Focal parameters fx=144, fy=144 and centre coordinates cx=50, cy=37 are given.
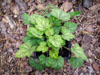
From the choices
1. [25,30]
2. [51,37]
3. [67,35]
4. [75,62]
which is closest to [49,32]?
[51,37]

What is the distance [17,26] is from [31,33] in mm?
659

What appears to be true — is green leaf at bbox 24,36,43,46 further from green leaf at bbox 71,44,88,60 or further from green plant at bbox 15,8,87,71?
green leaf at bbox 71,44,88,60

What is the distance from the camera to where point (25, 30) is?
6.48 ft

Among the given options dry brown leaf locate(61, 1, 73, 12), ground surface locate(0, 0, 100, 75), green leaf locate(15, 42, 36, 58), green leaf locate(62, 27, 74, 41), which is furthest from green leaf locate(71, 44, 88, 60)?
dry brown leaf locate(61, 1, 73, 12)

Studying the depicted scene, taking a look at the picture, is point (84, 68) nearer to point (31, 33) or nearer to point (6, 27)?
point (31, 33)

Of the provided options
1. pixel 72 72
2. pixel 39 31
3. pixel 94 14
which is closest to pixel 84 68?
pixel 72 72

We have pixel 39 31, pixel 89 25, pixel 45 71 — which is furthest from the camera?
pixel 89 25

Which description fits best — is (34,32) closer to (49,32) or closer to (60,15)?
(49,32)

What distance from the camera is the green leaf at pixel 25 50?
1.34 metres

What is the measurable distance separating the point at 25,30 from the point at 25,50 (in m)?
0.65

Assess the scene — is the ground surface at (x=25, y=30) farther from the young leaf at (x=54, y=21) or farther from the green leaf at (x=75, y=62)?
the young leaf at (x=54, y=21)

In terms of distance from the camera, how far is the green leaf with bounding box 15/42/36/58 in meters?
1.34

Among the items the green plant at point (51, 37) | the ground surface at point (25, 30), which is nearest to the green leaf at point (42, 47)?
the green plant at point (51, 37)

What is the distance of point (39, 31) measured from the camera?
52.6 inches
